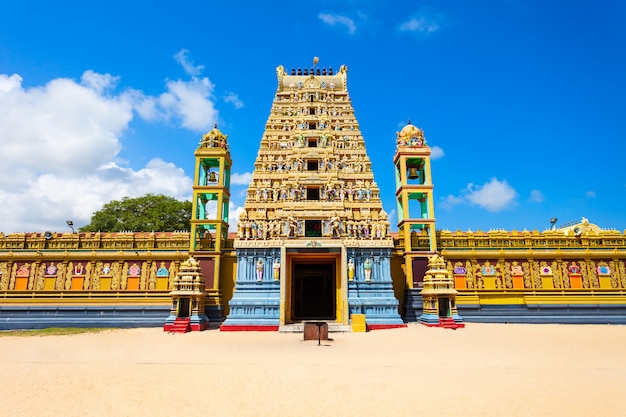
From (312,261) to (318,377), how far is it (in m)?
15.1

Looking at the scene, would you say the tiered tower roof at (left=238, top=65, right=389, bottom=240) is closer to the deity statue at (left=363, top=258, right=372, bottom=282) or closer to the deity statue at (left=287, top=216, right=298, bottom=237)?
the deity statue at (left=287, top=216, right=298, bottom=237)

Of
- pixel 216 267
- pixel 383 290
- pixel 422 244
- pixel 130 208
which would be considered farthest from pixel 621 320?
pixel 130 208

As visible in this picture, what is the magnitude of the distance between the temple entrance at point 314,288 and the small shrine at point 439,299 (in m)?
6.28

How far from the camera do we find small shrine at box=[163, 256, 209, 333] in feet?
66.6

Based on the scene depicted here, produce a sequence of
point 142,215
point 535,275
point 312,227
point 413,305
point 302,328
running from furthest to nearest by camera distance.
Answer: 1. point 142,215
2. point 535,275
3. point 312,227
4. point 413,305
5. point 302,328

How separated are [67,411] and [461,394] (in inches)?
308

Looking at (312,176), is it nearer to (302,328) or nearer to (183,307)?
(302,328)

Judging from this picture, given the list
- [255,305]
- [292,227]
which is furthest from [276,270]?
[292,227]

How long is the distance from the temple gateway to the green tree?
568 inches

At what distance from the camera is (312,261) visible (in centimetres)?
2459

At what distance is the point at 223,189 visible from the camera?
2489 cm

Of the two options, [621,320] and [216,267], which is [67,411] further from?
[621,320]

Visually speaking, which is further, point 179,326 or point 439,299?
point 439,299

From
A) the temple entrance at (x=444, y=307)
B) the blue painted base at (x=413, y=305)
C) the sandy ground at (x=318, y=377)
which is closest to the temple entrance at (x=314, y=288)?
the blue painted base at (x=413, y=305)
